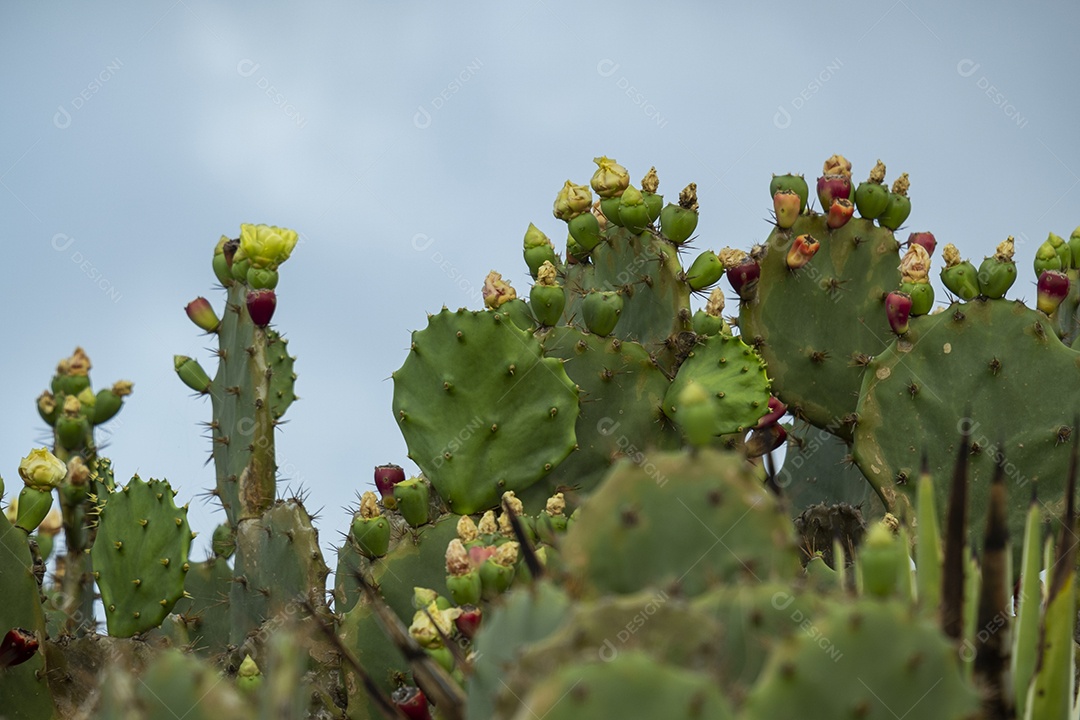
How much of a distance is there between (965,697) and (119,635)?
222cm

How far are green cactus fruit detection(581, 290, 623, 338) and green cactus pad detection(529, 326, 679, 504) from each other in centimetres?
3

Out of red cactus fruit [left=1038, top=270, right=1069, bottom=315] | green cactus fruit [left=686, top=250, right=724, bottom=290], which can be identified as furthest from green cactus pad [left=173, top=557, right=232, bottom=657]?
red cactus fruit [left=1038, top=270, right=1069, bottom=315]

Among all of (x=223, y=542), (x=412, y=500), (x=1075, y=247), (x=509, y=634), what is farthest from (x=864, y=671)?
(x=223, y=542)

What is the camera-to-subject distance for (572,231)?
9.75 feet

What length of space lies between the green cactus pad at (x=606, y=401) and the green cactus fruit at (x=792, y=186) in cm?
65

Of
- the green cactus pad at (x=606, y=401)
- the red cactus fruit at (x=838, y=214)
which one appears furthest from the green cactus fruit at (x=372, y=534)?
the red cactus fruit at (x=838, y=214)

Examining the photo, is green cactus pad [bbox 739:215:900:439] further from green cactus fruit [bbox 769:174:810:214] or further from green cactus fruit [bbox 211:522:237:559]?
green cactus fruit [bbox 211:522:237:559]

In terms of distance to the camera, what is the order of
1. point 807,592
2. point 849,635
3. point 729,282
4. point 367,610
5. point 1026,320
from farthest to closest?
1. point 729,282
2. point 1026,320
3. point 367,610
4. point 807,592
5. point 849,635

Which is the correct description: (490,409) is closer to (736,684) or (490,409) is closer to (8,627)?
(8,627)

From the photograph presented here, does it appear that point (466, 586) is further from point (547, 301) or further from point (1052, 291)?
point (1052, 291)

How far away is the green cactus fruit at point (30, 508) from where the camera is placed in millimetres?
2527

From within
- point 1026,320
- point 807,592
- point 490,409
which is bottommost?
point 807,592

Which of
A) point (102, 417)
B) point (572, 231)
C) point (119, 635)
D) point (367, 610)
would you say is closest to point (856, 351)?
point (572, 231)

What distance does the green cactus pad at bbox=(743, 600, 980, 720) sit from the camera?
38.6 inches
